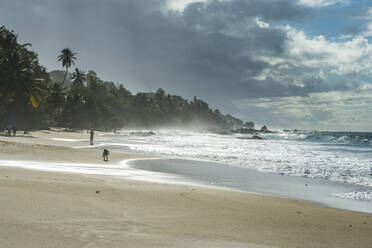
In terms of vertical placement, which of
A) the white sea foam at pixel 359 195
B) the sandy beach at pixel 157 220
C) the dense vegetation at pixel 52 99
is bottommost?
the white sea foam at pixel 359 195

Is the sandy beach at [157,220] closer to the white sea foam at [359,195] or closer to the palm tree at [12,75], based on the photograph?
the white sea foam at [359,195]

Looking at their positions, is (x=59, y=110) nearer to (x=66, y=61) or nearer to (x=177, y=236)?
(x=66, y=61)

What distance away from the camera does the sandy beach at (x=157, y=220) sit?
4.41 m

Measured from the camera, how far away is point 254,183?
13.2 metres

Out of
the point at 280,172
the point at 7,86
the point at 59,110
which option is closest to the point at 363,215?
the point at 280,172

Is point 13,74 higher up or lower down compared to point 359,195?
higher up

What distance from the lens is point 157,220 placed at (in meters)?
5.66

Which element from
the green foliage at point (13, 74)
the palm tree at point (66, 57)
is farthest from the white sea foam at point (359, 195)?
the palm tree at point (66, 57)

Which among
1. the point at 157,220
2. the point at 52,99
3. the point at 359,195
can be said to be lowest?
the point at 359,195

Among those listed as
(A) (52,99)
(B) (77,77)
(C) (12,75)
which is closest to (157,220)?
(C) (12,75)

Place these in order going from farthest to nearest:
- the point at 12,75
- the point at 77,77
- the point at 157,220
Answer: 1. the point at 77,77
2. the point at 12,75
3. the point at 157,220

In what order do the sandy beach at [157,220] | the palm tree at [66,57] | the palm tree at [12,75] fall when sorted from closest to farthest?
1. the sandy beach at [157,220]
2. the palm tree at [12,75]
3. the palm tree at [66,57]

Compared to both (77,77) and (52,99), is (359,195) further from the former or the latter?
(77,77)

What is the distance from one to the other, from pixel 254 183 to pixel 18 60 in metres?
42.9
